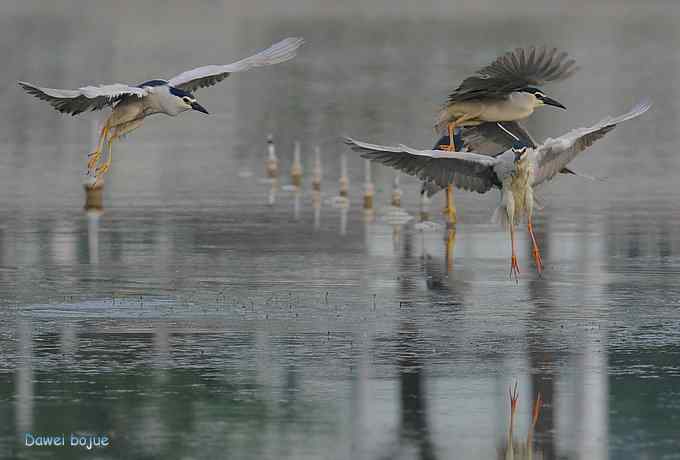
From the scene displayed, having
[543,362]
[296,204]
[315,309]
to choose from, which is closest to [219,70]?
[315,309]

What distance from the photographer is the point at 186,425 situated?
1486 cm

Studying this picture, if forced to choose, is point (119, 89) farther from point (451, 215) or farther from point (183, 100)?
point (451, 215)

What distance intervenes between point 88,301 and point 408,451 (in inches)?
293

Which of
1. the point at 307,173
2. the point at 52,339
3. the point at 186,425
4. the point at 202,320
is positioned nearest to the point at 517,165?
the point at 202,320

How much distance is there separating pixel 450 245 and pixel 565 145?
4.94 m

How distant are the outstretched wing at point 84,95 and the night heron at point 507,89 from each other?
179 inches

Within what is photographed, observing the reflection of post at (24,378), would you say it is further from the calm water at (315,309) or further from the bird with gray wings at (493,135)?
the bird with gray wings at (493,135)

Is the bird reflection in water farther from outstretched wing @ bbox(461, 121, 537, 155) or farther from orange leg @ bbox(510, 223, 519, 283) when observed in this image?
outstretched wing @ bbox(461, 121, 537, 155)

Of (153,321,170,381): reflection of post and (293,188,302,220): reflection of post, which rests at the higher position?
(293,188,302,220): reflection of post

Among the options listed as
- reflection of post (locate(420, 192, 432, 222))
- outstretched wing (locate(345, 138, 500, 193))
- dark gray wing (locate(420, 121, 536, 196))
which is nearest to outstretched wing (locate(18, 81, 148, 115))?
outstretched wing (locate(345, 138, 500, 193))

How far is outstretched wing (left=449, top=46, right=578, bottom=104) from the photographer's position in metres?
24.4

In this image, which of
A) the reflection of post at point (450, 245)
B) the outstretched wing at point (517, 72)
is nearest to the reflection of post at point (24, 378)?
the reflection of post at point (450, 245)

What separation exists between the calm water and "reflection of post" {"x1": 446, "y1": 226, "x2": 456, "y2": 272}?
0.11 m

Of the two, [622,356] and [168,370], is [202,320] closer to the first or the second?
[168,370]
